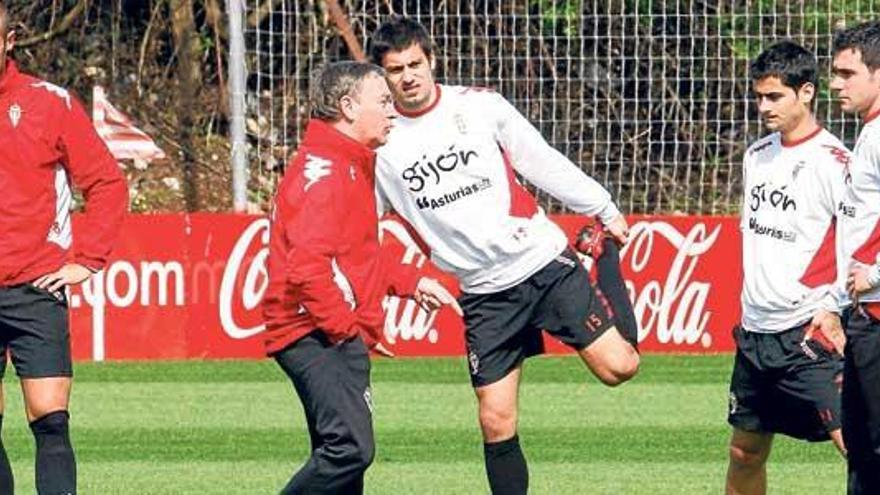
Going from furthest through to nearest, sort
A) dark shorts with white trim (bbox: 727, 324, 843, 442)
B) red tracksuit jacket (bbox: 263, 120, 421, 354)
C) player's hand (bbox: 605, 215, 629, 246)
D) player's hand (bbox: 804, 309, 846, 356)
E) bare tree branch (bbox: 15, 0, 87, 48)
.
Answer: bare tree branch (bbox: 15, 0, 87, 48) → player's hand (bbox: 605, 215, 629, 246) → dark shorts with white trim (bbox: 727, 324, 843, 442) → player's hand (bbox: 804, 309, 846, 356) → red tracksuit jacket (bbox: 263, 120, 421, 354)

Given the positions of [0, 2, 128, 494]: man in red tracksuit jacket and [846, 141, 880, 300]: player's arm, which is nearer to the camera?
[846, 141, 880, 300]: player's arm

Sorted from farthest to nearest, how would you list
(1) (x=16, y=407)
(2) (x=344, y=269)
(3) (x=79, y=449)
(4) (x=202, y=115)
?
(4) (x=202, y=115), (1) (x=16, y=407), (3) (x=79, y=449), (2) (x=344, y=269)

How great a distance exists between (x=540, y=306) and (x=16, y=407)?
229 inches

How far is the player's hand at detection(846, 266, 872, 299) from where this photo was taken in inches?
322

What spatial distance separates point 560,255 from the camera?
10008mm

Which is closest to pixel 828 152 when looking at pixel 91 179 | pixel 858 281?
pixel 858 281

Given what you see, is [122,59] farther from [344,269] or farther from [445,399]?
[344,269]

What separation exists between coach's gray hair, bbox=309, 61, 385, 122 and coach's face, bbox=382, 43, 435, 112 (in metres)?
0.79

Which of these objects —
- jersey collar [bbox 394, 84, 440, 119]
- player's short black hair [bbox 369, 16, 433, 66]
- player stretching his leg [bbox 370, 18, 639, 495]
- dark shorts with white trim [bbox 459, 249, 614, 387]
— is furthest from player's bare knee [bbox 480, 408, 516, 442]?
player's short black hair [bbox 369, 16, 433, 66]

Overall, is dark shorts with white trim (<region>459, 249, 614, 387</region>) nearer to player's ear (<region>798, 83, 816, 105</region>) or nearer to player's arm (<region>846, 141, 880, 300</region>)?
player's ear (<region>798, 83, 816, 105</region>)

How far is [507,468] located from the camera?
970 centimetres

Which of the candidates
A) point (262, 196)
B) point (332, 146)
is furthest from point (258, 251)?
point (332, 146)

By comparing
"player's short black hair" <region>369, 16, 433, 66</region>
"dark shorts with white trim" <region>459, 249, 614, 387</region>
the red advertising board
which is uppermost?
"player's short black hair" <region>369, 16, 433, 66</region>

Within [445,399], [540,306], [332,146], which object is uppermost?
[332,146]
